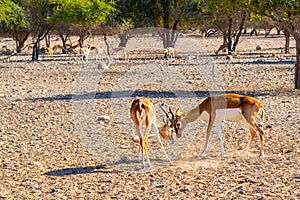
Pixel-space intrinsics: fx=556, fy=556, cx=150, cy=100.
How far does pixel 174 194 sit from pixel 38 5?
2891cm

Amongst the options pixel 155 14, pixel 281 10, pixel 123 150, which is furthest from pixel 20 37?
pixel 123 150

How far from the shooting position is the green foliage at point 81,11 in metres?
33.7

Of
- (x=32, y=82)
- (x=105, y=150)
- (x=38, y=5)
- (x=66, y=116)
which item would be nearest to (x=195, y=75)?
(x=32, y=82)

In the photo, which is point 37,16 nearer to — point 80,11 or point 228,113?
point 80,11

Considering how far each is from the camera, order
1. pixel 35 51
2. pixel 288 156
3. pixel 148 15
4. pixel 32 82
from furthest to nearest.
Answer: pixel 148 15, pixel 35 51, pixel 32 82, pixel 288 156

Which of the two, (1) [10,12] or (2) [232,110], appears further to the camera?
(1) [10,12]

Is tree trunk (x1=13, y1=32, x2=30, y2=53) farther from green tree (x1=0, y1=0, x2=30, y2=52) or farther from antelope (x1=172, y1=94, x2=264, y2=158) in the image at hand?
antelope (x1=172, y1=94, x2=264, y2=158)

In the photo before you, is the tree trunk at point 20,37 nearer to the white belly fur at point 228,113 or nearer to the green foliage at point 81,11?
the green foliage at point 81,11

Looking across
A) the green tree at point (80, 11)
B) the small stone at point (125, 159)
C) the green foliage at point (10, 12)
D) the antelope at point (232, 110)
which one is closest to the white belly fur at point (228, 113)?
the antelope at point (232, 110)

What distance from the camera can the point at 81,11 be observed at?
112 feet

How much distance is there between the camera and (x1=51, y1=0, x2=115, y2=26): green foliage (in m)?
33.7

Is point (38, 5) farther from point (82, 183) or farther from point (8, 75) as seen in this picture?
point (82, 183)

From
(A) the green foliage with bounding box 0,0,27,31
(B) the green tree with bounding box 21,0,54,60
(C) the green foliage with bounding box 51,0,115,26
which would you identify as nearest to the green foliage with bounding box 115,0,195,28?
(C) the green foliage with bounding box 51,0,115,26

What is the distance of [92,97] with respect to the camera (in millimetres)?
15109
